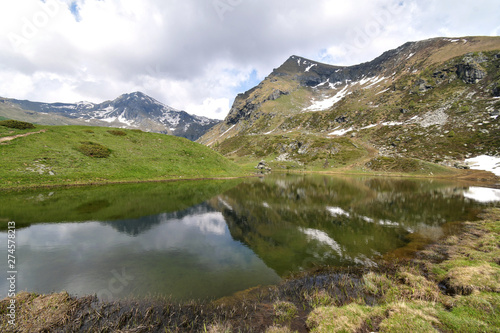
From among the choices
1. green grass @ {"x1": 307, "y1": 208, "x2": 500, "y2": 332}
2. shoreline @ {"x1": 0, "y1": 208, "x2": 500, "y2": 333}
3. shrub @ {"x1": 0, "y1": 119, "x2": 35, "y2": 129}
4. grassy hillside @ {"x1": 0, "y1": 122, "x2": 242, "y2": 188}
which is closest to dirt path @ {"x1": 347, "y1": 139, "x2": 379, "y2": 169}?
grassy hillside @ {"x1": 0, "y1": 122, "x2": 242, "y2": 188}

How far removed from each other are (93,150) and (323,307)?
211ft

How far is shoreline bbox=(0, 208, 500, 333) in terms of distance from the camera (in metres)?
8.42

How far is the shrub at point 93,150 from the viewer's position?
51719 mm

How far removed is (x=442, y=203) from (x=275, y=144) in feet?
462

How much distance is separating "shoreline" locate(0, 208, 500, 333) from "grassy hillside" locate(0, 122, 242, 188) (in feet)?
141

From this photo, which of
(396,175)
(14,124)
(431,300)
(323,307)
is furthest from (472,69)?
(14,124)

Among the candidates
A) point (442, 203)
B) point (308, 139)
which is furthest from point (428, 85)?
point (442, 203)

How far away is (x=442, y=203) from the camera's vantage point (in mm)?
37969

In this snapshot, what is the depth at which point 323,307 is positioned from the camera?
1006 cm

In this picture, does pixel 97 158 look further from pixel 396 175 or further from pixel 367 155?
pixel 367 155

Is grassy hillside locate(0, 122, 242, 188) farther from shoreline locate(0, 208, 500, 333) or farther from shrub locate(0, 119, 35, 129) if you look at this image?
shoreline locate(0, 208, 500, 333)

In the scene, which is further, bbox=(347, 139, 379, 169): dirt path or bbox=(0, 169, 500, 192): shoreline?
bbox=(347, 139, 379, 169): dirt path

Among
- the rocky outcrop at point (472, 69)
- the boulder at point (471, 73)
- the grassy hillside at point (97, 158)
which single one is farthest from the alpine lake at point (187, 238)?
the rocky outcrop at point (472, 69)

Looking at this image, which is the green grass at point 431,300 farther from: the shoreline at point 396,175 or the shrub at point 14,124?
the shrub at point 14,124
